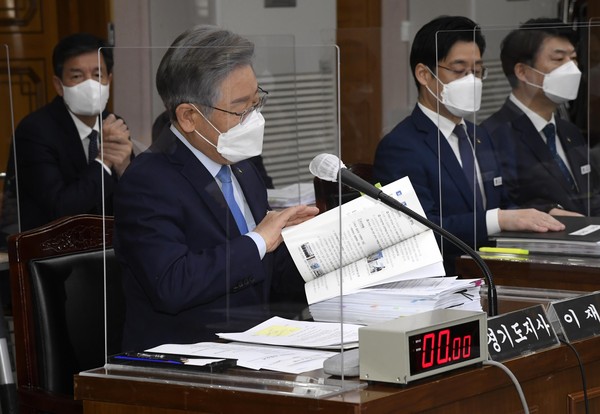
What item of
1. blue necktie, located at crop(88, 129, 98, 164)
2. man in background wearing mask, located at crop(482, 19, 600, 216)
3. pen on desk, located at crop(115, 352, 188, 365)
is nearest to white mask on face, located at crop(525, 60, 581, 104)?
man in background wearing mask, located at crop(482, 19, 600, 216)

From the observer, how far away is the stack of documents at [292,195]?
219 cm

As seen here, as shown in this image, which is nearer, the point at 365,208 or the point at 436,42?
the point at 365,208

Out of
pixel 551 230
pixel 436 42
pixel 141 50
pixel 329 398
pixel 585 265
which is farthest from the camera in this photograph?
pixel 436 42

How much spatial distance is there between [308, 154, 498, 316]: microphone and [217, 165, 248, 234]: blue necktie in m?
0.17

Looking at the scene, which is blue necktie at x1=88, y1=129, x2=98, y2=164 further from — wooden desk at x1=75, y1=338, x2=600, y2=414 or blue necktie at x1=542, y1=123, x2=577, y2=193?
wooden desk at x1=75, y1=338, x2=600, y2=414

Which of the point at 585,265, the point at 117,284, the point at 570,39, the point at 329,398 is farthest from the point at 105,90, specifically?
the point at 570,39

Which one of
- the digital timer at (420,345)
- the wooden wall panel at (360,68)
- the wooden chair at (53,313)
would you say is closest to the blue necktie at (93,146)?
the wooden chair at (53,313)

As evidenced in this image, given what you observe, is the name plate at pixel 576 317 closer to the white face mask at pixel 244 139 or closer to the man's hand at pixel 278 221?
the man's hand at pixel 278 221

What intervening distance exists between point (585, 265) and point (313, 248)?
98 centimetres

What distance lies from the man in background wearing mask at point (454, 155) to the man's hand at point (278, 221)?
3.42 feet

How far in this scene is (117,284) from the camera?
2.34 meters

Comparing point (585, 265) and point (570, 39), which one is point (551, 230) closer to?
point (585, 265)

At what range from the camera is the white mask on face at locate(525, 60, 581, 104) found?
3410 millimetres

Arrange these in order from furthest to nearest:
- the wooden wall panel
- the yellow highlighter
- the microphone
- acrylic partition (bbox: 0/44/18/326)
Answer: the wooden wall panel
acrylic partition (bbox: 0/44/18/326)
the yellow highlighter
the microphone
